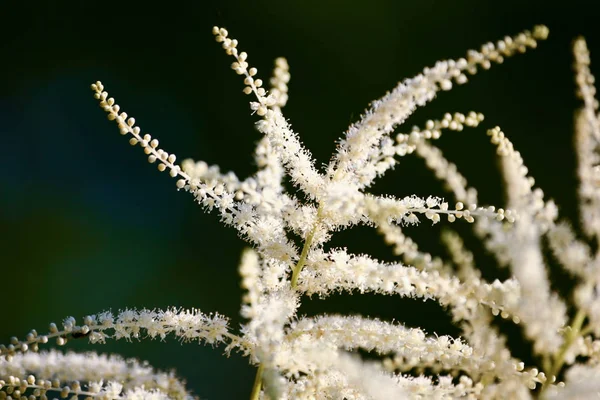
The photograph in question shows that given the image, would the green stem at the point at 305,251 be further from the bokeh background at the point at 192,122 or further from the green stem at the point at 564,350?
the bokeh background at the point at 192,122

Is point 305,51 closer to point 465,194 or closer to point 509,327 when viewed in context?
point 509,327

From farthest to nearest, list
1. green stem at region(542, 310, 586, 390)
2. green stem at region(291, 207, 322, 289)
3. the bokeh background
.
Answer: the bokeh background → green stem at region(291, 207, 322, 289) → green stem at region(542, 310, 586, 390)

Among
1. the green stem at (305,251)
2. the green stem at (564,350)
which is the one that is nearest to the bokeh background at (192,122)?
the green stem at (305,251)

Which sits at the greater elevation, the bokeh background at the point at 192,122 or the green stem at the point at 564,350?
the bokeh background at the point at 192,122

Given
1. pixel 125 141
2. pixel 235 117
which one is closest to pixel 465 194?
pixel 235 117

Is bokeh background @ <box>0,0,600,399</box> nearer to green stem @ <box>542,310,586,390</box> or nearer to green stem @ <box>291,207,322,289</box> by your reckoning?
green stem @ <box>291,207,322,289</box>

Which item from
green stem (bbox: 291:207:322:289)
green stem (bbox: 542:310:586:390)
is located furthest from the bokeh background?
green stem (bbox: 542:310:586:390)

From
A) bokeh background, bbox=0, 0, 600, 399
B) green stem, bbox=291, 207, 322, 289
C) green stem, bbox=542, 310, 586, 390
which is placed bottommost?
green stem, bbox=542, 310, 586, 390

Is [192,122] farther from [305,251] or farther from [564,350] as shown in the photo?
[564,350]
